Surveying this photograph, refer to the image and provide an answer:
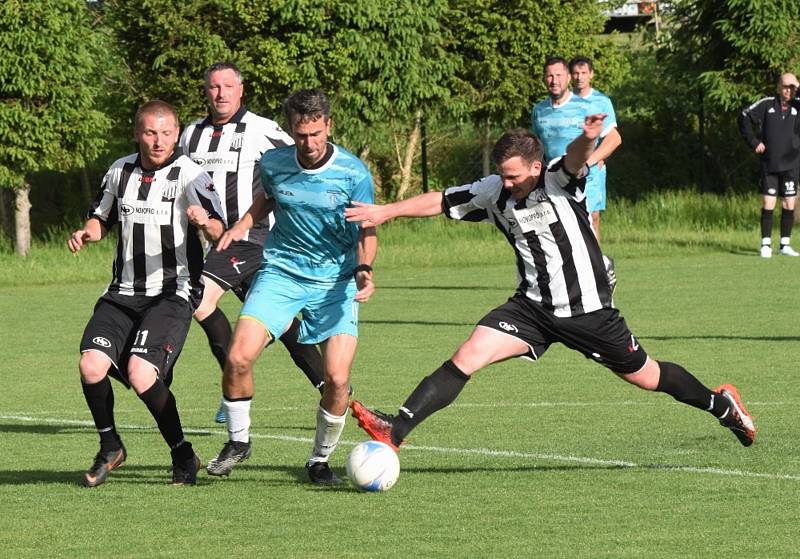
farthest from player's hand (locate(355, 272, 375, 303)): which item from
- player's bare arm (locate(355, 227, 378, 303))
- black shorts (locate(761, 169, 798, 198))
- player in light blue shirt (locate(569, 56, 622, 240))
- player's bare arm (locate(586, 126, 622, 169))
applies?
black shorts (locate(761, 169, 798, 198))

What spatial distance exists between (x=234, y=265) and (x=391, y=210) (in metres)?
2.84

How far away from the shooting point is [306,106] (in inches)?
264

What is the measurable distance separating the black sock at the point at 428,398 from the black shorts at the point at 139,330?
1.16m

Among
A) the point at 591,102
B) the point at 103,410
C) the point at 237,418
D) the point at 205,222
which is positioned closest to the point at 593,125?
the point at 205,222

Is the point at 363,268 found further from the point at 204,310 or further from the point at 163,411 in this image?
the point at 204,310

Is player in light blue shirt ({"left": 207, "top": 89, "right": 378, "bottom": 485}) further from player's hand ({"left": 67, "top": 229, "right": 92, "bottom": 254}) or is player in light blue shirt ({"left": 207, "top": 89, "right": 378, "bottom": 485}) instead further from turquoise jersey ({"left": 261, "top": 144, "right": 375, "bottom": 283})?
player's hand ({"left": 67, "top": 229, "right": 92, "bottom": 254})

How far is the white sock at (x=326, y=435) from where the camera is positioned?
22.9 feet

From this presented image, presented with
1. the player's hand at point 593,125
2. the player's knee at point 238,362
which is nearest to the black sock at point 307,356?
the player's knee at point 238,362

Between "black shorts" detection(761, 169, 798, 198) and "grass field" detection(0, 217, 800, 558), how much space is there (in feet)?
19.2

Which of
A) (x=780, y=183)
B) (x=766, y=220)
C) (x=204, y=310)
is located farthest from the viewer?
(x=780, y=183)

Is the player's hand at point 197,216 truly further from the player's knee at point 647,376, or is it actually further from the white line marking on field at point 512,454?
the player's knee at point 647,376

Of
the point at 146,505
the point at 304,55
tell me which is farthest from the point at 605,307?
the point at 304,55

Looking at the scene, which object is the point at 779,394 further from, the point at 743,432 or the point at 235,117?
the point at 235,117

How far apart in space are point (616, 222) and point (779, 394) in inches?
653
